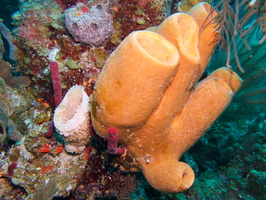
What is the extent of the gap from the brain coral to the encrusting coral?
38.7 inches

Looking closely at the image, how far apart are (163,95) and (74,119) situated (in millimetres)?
Answer: 1057

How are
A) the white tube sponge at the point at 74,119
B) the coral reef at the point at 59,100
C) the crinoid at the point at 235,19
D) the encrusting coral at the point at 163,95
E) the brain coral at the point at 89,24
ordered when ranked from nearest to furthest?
the encrusting coral at the point at 163,95 → the crinoid at the point at 235,19 → the white tube sponge at the point at 74,119 → the coral reef at the point at 59,100 → the brain coral at the point at 89,24

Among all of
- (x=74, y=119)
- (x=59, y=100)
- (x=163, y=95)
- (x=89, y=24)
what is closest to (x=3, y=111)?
(x=59, y=100)

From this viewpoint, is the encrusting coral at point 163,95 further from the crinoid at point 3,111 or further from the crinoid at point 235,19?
the crinoid at point 3,111

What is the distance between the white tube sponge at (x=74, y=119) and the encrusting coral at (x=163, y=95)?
0.28m

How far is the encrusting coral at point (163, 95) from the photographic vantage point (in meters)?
1.39

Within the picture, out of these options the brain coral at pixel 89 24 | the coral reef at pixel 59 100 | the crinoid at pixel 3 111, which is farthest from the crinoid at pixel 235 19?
the crinoid at pixel 3 111

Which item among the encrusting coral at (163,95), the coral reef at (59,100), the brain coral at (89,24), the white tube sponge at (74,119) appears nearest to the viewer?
the encrusting coral at (163,95)

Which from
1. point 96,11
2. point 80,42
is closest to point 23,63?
point 80,42

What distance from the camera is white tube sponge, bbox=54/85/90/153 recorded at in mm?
1943

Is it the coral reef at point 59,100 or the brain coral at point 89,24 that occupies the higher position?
the brain coral at point 89,24

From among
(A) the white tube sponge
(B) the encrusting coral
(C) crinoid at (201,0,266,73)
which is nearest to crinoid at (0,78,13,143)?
(A) the white tube sponge

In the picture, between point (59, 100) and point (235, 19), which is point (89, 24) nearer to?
point (59, 100)

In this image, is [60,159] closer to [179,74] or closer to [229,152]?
[179,74]
